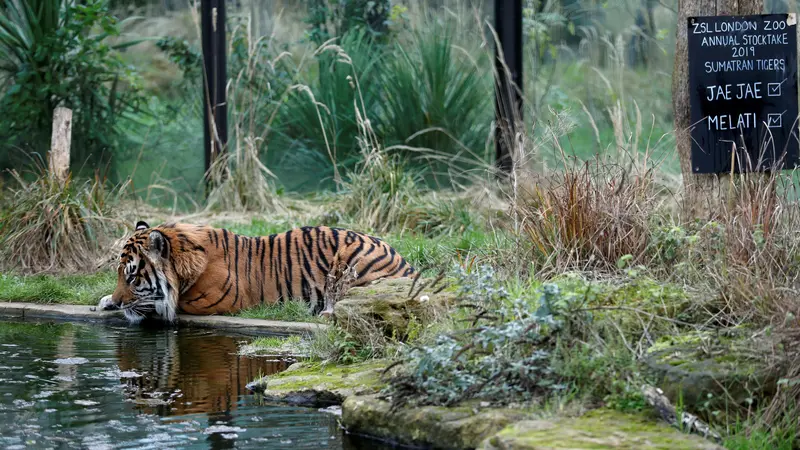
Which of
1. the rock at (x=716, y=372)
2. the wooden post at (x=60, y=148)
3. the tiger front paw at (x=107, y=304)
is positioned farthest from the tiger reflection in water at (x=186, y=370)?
the wooden post at (x=60, y=148)

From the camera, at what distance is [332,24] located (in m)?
13.4

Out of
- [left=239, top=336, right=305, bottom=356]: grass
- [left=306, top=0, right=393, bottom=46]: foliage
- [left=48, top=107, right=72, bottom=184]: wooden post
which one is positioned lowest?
[left=239, top=336, right=305, bottom=356]: grass

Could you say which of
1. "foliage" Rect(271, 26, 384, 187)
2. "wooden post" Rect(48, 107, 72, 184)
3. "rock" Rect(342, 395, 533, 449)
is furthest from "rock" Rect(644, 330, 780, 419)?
"foliage" Rect(271, 26, 384, 187)

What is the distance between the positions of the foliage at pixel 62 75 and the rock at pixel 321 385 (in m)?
7.58

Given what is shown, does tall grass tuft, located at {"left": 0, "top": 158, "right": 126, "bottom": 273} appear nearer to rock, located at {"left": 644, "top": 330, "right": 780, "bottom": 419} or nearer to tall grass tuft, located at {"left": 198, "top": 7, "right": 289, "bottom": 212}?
tall grass tuft, located at {"left": 198, "top": 7, "right": 289, "bottom": 212}

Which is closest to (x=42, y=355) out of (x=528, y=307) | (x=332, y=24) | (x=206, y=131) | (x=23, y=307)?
(x=23, y=307)

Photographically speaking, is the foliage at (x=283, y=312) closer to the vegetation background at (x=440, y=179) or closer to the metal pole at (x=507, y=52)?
the vegetation background at (x=440, y=179)

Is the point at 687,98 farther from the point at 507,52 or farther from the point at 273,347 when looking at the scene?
the point at 507,52

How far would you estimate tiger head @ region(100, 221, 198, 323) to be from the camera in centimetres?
773

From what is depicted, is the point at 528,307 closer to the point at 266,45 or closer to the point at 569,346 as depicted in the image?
the point at 569,346

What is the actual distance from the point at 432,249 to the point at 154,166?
5.45m

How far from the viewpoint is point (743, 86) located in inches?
270

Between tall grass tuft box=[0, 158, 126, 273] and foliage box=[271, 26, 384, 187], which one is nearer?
tall grass tuft box=[0, 158, 126, 273]

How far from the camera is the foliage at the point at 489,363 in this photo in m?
4.84
